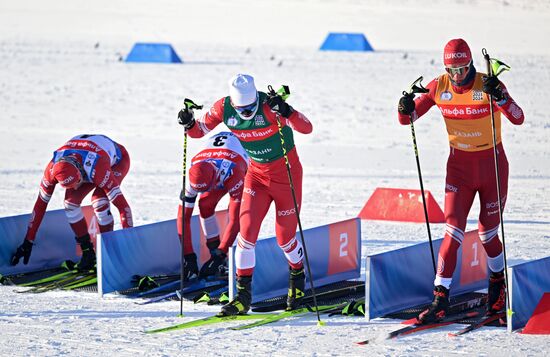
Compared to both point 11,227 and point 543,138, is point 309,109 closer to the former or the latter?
point 543,138

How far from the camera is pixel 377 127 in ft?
59.5

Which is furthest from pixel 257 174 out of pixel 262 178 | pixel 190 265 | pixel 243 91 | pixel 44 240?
pixel 44 240

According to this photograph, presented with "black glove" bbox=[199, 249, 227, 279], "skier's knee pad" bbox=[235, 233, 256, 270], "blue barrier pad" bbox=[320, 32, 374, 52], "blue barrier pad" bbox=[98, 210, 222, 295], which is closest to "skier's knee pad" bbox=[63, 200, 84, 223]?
"blue barrier pad" bbox=[98, 210, 222, 295]

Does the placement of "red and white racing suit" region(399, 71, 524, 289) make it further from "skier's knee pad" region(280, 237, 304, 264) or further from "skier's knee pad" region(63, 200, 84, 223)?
"skier's knee pad" region(63, 200, 84, 223)

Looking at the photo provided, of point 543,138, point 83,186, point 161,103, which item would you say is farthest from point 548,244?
point 161,103

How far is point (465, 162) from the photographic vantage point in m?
7.85

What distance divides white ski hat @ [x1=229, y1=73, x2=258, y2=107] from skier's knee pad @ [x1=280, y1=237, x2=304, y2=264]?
109cm

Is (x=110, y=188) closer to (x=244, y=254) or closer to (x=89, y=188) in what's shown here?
(x=89, y=188)

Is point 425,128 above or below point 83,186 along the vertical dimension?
above

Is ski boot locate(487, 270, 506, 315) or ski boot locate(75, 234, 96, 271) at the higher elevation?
ski boot locate(75, 234, 96, 271)

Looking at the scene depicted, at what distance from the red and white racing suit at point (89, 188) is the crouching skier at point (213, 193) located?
22.2 inches

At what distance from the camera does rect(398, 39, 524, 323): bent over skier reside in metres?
7.72

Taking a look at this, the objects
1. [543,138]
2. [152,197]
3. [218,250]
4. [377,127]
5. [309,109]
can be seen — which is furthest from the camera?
[309,109]

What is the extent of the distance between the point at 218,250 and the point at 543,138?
29.1 ft
